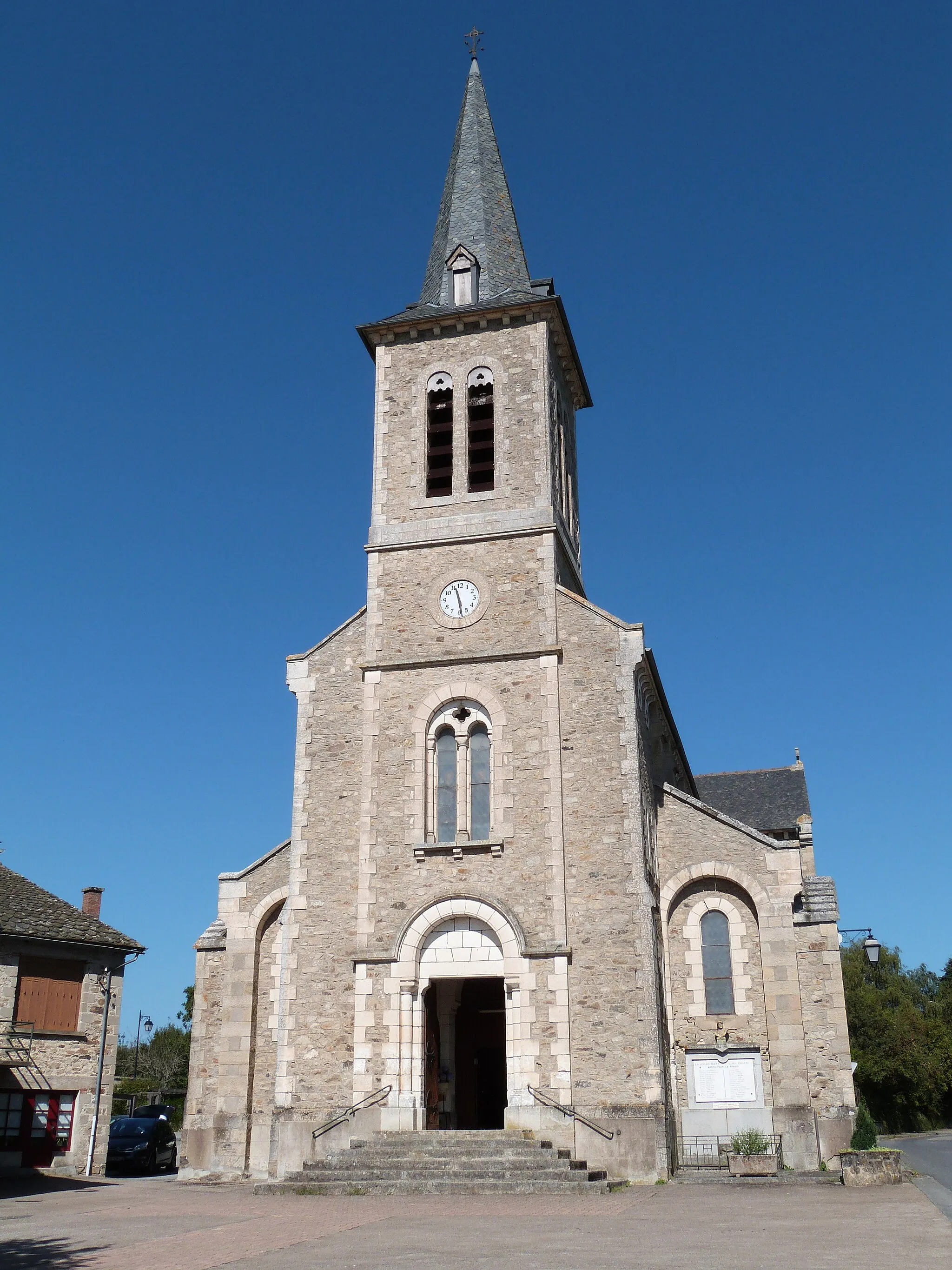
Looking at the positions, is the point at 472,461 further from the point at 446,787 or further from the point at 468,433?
the point at 446,787

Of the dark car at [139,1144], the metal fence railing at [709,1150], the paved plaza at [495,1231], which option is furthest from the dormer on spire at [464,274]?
the dark car at [139,1144]

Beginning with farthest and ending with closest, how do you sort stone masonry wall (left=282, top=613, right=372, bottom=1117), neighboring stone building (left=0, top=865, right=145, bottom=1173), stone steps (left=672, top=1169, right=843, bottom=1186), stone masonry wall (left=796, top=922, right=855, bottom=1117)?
neighboring stone building (left=0, top=865, right=145, bottom=1173) → stone masonry wall (left=282, top=613, right=372, bottom=1117) → stone masonry wall (left=796, top=922, right=855, bottom=1117) → stone steps (left=672, top=1169, right=843, bottom=1186)

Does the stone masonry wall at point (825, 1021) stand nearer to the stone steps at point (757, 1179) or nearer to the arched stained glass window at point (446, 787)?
the stone steps at point (757, 1179)

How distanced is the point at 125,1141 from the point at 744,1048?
14.4 meters

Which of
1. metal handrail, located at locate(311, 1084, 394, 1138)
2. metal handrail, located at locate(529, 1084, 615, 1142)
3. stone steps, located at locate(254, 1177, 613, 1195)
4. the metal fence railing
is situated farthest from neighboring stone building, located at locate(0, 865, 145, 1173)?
the metal fence railing

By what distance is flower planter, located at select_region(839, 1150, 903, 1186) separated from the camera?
17172 mm

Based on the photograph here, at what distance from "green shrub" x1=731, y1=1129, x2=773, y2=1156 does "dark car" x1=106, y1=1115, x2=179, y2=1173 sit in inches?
537

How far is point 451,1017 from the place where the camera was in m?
21.3

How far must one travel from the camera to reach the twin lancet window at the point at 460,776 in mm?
20656

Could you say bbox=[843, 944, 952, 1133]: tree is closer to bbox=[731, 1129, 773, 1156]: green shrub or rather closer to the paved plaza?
bbox=[731, 1129, 773, 1156]: green shrub

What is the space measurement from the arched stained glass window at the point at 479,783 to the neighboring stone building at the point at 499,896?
5 cm

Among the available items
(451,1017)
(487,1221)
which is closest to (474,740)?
(451,1017)

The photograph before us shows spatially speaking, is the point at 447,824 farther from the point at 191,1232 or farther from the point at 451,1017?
the point at 191,1232

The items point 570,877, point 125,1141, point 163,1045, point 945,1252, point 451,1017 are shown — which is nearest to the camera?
point 945,1252
